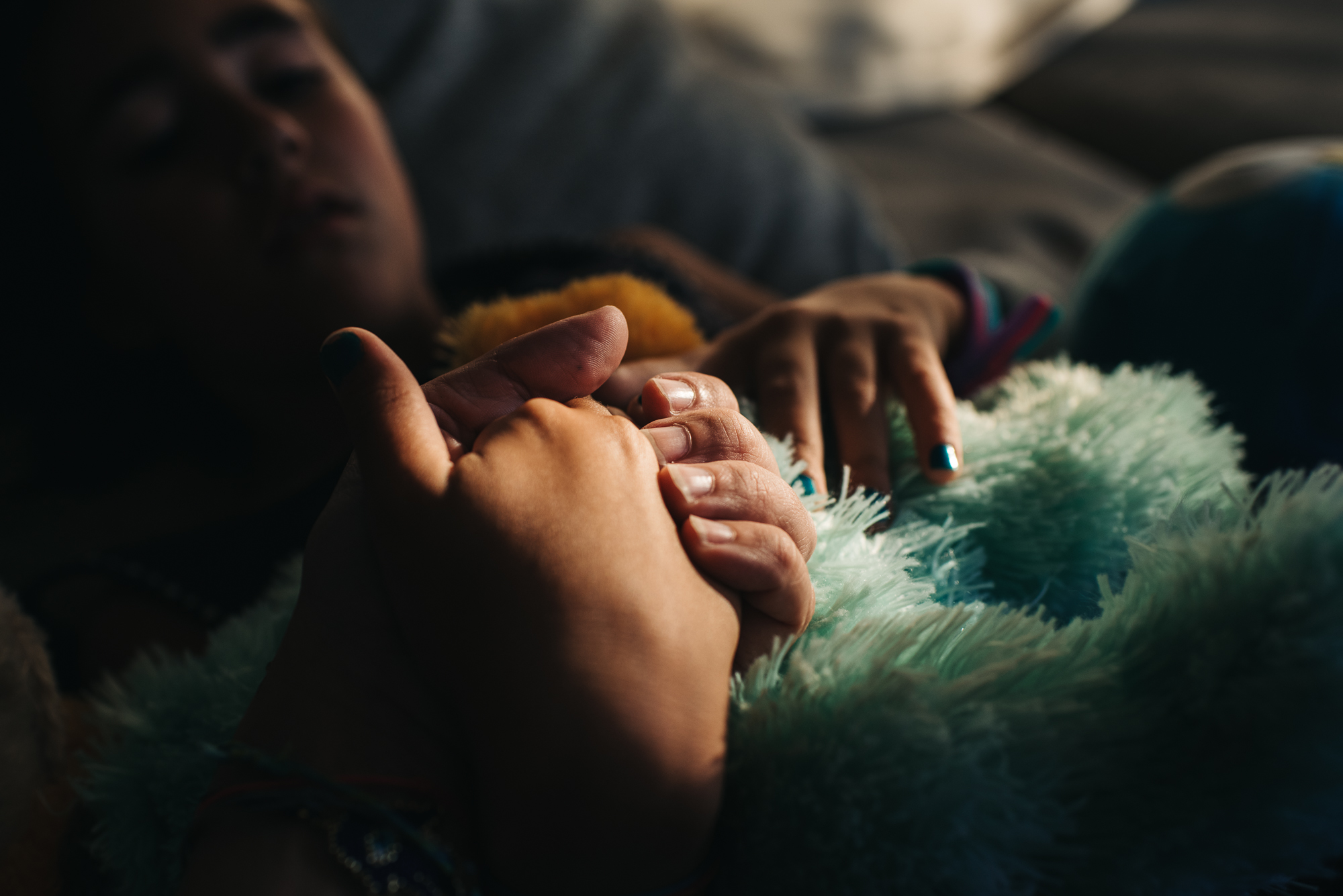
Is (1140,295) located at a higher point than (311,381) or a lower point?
higher

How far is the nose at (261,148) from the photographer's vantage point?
2.15ft

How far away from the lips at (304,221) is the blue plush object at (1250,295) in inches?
26.6

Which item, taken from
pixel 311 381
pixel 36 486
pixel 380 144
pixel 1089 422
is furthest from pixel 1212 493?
pixel 36 486

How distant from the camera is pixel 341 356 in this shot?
12.7 inches

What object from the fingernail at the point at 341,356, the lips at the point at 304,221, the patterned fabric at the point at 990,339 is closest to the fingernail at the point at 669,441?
the fingernail at the point at 341,356

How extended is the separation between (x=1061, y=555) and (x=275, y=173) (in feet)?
2.12

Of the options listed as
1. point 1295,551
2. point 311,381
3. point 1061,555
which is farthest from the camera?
point 311,381

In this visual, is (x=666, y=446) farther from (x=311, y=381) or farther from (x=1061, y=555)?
(x=311, y=381)

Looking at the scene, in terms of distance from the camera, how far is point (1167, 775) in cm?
27

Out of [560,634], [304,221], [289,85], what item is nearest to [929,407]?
[560,634]

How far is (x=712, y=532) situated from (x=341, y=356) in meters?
0.17

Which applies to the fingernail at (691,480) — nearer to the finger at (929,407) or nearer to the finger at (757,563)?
the finger at (757,563)

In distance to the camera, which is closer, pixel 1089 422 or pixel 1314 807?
pixel 1314 807

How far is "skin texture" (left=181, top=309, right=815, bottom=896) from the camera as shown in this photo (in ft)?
0.89
